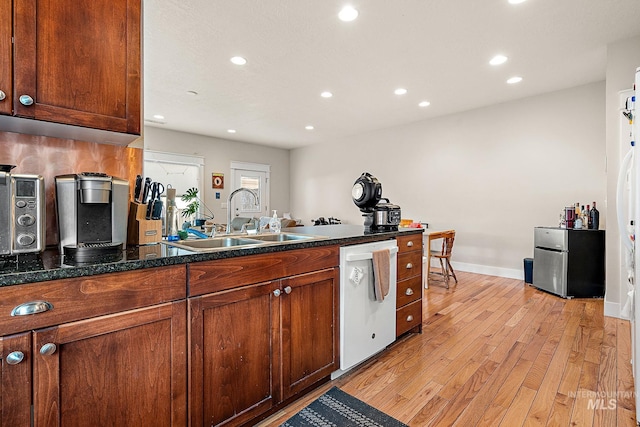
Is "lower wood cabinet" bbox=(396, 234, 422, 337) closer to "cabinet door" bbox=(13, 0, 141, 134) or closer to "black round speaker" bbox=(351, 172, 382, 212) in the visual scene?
"black round speaker" bbox=(351, 172, 382, 212)

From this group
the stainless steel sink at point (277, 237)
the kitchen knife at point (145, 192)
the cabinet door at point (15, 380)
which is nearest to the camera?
the cabinet door at point (15, 380)

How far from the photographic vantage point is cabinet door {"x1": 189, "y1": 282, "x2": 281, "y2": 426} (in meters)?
1.28

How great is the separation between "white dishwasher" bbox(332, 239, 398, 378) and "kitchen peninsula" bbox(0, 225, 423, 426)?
18 centimetres

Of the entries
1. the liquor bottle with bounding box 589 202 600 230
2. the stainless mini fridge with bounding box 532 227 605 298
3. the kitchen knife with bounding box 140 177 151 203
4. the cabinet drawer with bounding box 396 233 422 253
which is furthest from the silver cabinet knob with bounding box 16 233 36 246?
the liquor bottle with bounding box 589 202 600 230

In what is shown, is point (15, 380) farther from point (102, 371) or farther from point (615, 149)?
point (615, 149)

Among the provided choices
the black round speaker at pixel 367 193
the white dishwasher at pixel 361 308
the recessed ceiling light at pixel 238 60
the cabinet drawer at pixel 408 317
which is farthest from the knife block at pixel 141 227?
the recessed ceiling light at pixel 238 60

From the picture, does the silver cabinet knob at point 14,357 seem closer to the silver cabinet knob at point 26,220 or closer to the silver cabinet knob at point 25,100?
the silver cabinet knob at point 26,220

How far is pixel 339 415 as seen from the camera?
5.32 feet

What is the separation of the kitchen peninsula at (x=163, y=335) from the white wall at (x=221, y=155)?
5698 millimetres

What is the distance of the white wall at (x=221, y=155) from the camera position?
6484 millimetres

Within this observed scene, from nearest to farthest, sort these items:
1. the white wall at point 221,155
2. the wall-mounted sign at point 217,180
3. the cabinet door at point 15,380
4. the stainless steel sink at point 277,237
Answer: the cabinet door at point 15,380
the stainless steel sink at point 277,237
the white wall at point 221,155
the wall-mounted sign at point 217,180

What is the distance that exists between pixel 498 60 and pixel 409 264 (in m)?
2.54

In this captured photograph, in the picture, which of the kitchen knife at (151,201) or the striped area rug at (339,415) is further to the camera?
the kitchen knife at (151,201)

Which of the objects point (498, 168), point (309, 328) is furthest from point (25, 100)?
point (498, 168)
